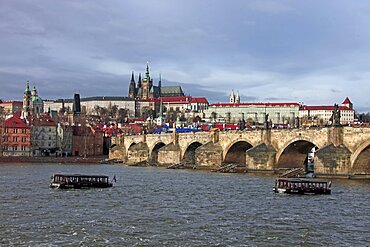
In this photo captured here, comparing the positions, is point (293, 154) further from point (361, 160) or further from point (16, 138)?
point (16, 138)

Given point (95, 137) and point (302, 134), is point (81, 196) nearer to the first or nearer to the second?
point (302, 134)

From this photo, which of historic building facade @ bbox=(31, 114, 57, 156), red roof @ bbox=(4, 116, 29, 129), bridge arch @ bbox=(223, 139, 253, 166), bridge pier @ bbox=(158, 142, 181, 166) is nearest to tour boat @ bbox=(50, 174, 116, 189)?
bridge arch @ bbox=(223, 139, 253, 166)

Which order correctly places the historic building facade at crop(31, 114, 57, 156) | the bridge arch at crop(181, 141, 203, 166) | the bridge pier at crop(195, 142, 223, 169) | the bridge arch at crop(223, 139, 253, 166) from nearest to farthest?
the bridge arch at crop(223, 139, 253, 166) < the bridge pier at crop(195, 142, 223, 169) < the bridge arch at crop(181, 141, 203, 166) < the historic building facade at crop(31, 114, 57, 156)

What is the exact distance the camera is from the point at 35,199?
38.6m

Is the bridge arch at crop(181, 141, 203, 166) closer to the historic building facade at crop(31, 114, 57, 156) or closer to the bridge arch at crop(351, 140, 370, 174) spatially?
the bridge arch at crop(351, 140, 370, 174)

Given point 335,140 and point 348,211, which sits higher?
point 335,140

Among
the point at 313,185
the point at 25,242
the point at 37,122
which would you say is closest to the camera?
the point at 25,242

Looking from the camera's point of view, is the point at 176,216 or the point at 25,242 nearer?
the point at 25,242

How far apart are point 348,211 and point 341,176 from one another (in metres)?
21.7

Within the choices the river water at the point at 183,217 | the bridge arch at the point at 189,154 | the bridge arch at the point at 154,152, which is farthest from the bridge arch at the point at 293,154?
the bridge arch at the point at 154,152

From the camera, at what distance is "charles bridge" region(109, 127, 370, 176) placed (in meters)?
55.0

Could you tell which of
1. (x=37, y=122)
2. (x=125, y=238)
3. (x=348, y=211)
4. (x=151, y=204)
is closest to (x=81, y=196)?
(x=151, y=204)

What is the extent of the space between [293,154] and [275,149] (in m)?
2.51

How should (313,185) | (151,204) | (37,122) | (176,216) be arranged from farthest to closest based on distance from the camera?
1. (37,122)
2. (313,185)
3. (151,204)
4. (176,216)
